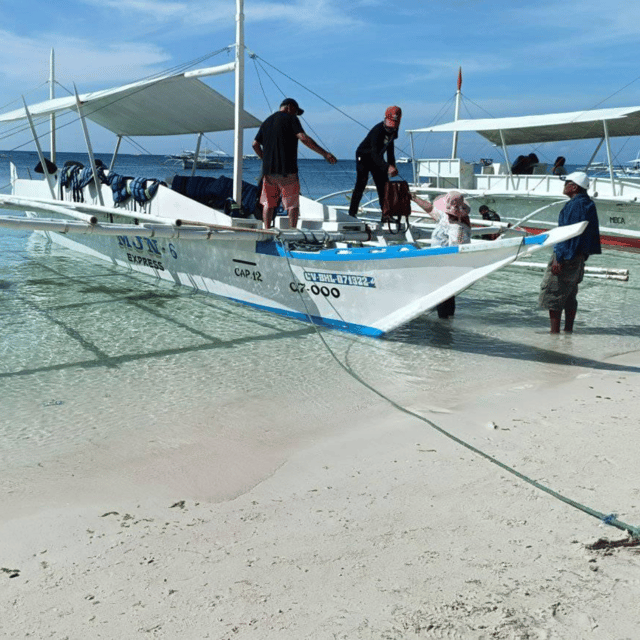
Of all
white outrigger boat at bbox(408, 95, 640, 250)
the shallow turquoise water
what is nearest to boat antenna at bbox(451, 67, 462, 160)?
white outrigger boat at bbox(408, 95, 640, 250)

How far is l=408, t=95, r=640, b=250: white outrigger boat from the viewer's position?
50.6 ft

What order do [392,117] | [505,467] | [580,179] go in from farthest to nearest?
[392,117], [580,179], [505,467]

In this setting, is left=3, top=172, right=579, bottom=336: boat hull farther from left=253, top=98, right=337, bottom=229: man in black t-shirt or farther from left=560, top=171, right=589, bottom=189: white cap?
left=560, top=171, right=589, bottom=189: white cap

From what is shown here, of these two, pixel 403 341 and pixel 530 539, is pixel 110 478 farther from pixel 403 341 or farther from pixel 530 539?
pixel 403 341

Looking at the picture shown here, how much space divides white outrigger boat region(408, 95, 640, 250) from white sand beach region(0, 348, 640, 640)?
1095cm

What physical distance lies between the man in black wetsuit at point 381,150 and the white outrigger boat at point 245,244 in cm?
73

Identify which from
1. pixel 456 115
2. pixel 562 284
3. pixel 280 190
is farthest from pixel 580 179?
pixel 456 115

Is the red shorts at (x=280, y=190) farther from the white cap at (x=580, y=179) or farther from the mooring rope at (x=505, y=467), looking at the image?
the white cap at (x=580, y=179)

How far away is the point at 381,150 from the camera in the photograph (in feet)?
28.9

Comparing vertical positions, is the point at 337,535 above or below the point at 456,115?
below

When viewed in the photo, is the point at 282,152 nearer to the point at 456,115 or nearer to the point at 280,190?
the point at 280,190

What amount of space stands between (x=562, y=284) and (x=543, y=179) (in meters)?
10.2

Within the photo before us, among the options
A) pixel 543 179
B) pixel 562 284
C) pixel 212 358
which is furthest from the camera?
pixel 543 179

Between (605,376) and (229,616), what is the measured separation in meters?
5.06
